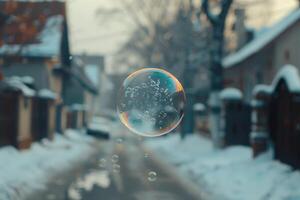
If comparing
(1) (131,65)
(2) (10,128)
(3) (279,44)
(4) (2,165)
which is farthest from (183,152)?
(1) (131,65)

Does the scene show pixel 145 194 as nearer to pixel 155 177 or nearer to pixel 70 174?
pixel 155 177

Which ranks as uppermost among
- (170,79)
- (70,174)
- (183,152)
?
(170,79)

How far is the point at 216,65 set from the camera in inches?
866

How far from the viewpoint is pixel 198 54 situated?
38812 mm

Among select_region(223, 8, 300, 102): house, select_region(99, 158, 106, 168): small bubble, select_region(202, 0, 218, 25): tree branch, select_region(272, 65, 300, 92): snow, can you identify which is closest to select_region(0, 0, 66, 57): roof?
select_region(99, 158, 106, 168): small bubble

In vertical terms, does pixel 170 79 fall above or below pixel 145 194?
above

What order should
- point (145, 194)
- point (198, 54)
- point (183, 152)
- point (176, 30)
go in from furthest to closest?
point (198, 54), point (176, 30), point (183, 152), point (145, 194)

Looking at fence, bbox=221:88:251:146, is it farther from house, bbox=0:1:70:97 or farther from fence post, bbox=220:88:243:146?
house, bbox=0:1:70:97

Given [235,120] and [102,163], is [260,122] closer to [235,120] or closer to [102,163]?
[235,120]

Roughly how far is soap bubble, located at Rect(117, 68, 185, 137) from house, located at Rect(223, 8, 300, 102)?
36.6 ft

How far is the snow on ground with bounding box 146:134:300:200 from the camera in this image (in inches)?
440

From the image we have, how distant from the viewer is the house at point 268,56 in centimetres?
2255

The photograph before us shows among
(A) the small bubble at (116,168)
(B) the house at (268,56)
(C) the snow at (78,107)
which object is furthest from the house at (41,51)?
(B) the house at (268,56)

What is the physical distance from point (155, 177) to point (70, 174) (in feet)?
8.11
